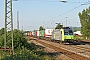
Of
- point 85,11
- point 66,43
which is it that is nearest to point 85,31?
point 85,11

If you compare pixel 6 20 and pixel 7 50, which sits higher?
pixel 6 20

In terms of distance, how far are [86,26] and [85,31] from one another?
146 cm

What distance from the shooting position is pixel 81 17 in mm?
68688

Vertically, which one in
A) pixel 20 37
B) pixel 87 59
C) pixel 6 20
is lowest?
pixel 87 59

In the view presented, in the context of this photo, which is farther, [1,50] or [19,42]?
[19,42]

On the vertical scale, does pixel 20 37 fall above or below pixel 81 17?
below

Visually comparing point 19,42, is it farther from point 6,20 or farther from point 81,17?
point 81,17

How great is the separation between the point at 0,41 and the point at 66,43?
20583 mm

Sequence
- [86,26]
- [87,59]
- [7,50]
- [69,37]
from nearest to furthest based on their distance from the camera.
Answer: [87,59] < [7,50] < [69,37] < [86,26]

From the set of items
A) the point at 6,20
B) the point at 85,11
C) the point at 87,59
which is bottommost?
the point at 87,59

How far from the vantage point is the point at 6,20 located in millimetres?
21281

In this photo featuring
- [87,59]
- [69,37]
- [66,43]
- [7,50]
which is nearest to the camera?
[87,59]

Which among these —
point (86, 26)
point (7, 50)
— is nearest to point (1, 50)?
point (7, 50)

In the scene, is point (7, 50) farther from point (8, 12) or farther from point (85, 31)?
point (85, 31)
